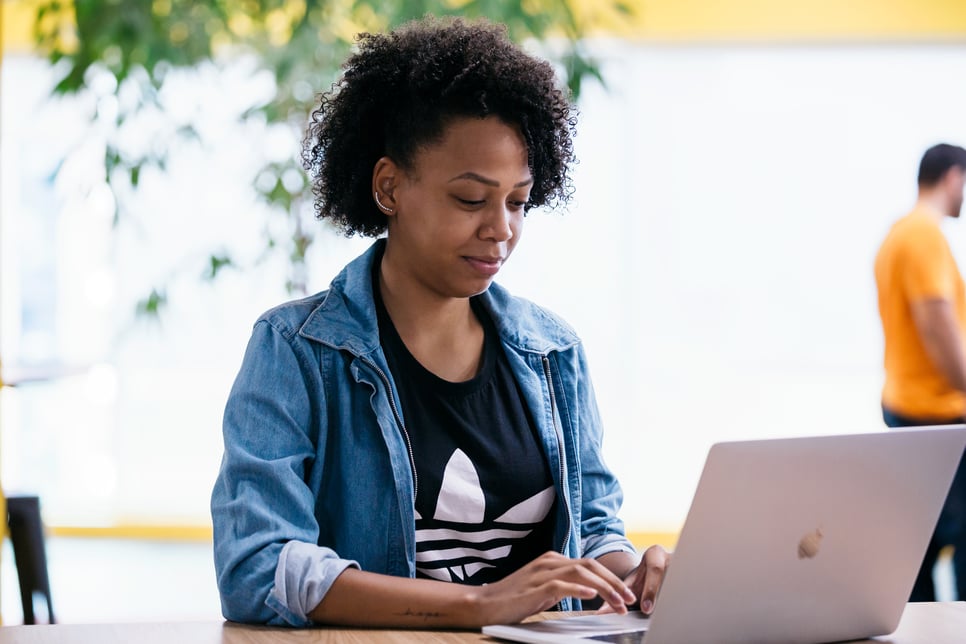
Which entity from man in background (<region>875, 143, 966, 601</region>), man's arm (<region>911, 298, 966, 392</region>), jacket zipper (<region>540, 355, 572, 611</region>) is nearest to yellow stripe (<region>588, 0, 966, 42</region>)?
man in background (<region>875, 143, 966, 601</region>)

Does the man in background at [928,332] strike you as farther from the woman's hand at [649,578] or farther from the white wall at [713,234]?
the white wall at [713,234]

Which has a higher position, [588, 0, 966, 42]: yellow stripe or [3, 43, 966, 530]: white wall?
[588, 0, 966, 42]: yellow stripe

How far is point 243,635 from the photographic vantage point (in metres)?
1.29

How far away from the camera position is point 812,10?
225 inches

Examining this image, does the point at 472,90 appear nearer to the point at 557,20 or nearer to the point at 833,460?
the point at 833,460

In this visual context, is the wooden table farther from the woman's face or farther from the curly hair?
the curly hair

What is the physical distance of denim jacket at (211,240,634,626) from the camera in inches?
52.3

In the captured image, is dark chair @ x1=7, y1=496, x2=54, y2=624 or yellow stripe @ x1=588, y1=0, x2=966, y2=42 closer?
dark chair @ x1=7, y1=496, x2=54, y2=624

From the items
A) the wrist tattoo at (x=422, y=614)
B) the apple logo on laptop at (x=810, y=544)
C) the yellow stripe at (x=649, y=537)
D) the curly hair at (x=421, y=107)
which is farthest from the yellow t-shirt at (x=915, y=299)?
the yellow stripe at (x=649, y=537)

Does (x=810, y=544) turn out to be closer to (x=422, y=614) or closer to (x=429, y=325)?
(x=422, y=614)

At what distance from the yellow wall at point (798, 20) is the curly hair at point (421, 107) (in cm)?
419

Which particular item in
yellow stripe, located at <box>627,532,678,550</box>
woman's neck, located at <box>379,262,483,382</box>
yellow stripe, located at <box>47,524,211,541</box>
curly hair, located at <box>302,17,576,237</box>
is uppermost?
curly hair, located at <box>302,17,576,237</box>

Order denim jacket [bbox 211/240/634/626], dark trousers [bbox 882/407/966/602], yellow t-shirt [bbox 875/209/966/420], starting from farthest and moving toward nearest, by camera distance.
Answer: yellow t-shirt [bbox 875/209/966/420] < dark trousers [bbox 882/407/966/602] < denim jacket [bbox 211/240/634/626]

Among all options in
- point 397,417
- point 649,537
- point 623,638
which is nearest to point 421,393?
point 397,417
